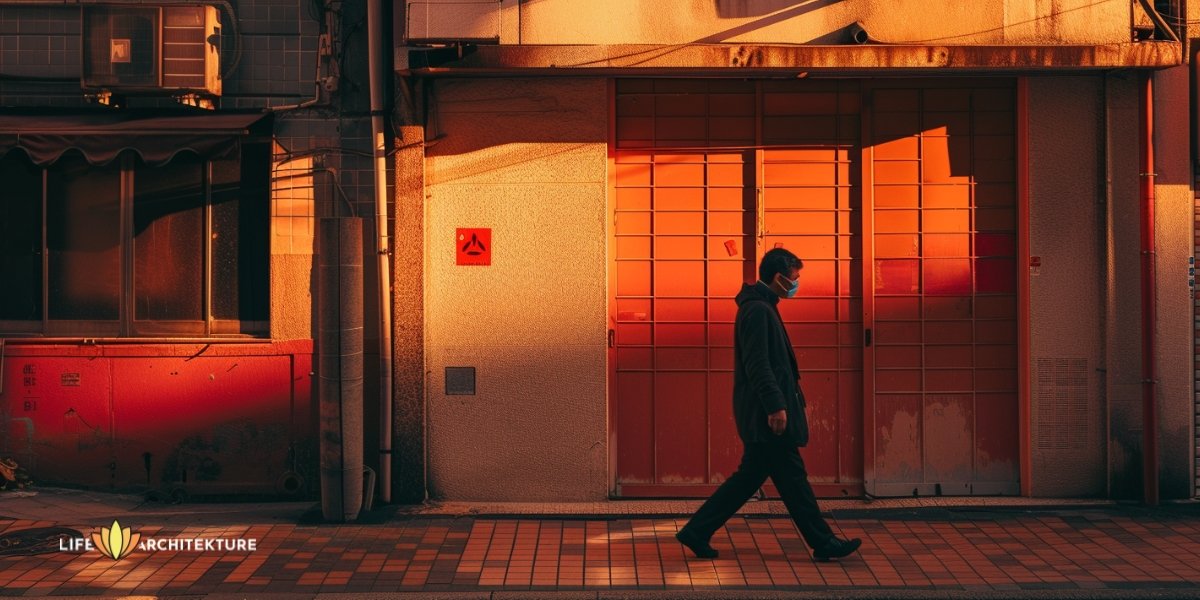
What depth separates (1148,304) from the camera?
31.5 feet

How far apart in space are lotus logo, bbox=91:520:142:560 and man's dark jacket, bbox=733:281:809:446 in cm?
412

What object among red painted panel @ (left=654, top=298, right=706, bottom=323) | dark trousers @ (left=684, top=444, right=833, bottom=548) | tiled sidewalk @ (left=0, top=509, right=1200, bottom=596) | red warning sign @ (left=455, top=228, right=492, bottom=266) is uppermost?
red warning sign @ (left=455, top=228, right=492, bottom=266)

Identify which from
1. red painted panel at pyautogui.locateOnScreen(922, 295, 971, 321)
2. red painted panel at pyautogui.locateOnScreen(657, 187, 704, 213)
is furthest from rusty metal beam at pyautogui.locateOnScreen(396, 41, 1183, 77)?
red painted panel at pyautogui.locateOnScreen(922, 295, 971, 321)

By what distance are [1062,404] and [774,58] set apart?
11.7ft

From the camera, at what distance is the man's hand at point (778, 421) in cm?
755

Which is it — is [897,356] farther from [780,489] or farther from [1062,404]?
[780,489]

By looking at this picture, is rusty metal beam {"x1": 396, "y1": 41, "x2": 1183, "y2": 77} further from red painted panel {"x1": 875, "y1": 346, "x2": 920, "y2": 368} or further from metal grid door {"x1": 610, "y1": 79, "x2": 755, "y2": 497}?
red painted panel {"x1": 875, "y1": 346, "x2": 920, "y2": 368}

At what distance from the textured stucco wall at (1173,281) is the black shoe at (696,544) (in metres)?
4.05

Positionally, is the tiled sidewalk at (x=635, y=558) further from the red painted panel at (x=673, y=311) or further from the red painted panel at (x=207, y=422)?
the red painted panel at (x=673, y=311)

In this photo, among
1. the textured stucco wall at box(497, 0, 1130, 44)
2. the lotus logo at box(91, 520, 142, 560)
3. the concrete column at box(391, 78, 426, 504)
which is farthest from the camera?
the concrete column at box(391, 78, 426, 504)

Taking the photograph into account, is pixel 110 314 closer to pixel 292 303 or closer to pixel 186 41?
pixel 292 303

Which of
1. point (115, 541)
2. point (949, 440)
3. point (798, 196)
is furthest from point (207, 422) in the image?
point (949, 440)

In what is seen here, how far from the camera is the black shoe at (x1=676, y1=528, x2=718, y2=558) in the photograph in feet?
26.1

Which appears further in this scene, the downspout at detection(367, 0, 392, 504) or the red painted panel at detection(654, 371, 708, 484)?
the red painted panel at detection(654, 371, 708, 484)
